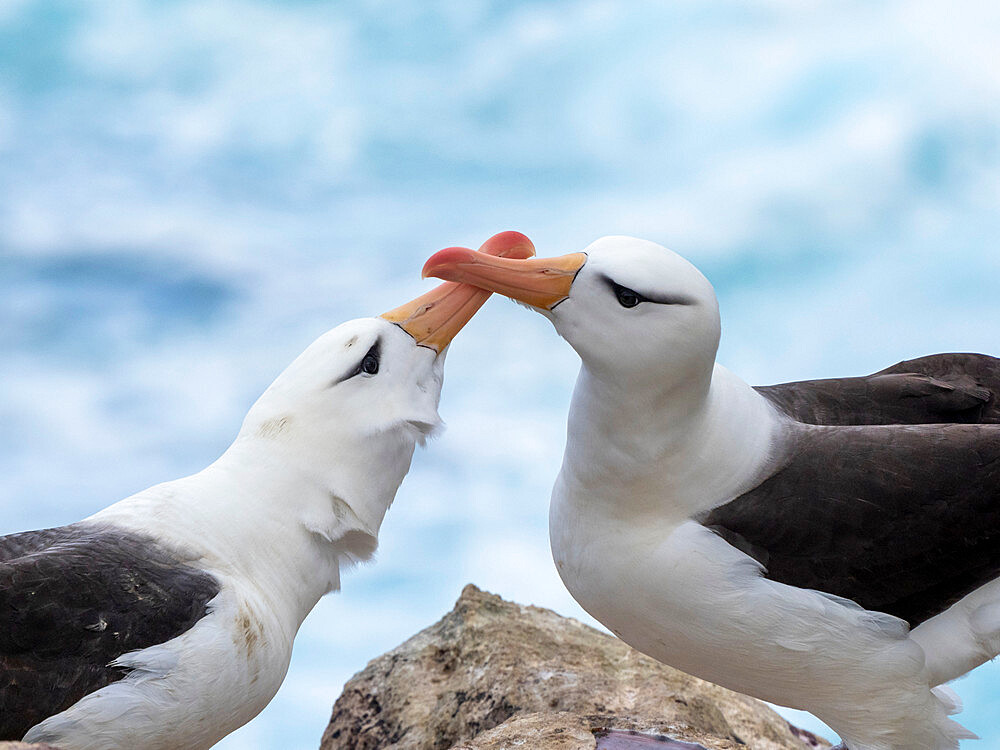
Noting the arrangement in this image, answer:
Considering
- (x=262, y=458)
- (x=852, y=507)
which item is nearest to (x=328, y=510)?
(x=262, y=458)

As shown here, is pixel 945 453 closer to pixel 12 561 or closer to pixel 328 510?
pixel 328 510

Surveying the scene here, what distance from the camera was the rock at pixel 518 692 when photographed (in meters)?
6.62

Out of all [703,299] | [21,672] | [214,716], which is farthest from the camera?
[703,299]

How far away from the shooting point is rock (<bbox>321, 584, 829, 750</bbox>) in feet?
21.7

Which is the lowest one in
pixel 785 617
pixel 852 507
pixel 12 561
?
pixel 785 617

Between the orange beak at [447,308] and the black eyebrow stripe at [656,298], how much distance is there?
2.83ft

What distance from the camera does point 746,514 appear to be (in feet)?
16.9

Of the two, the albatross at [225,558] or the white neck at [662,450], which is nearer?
the albatross at [225,558]

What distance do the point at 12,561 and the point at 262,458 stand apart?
121cm

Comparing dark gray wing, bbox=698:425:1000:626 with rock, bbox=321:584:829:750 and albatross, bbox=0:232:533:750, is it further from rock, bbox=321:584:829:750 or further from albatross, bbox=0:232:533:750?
albatross, bbox=0:232:533:750

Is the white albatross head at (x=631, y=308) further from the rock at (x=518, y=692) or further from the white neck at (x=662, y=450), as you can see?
the rock at (x=518, y=692)

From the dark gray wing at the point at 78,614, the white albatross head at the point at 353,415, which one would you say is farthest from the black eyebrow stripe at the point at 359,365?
the dark gray wing at the point at 78,614

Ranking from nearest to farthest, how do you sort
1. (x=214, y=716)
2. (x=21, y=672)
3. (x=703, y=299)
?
(x=21, y=672) < (x=214, y=716) < (x=703, y=299)

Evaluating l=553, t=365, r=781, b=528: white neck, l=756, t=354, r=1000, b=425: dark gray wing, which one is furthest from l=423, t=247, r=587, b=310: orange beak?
l=756, t=354, r=1000, b=425: dark gray wing
